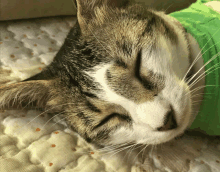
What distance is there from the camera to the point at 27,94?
837mm

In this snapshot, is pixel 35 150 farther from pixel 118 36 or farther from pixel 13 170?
pixel 118 36

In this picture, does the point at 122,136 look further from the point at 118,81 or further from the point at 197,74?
the point at 197,74

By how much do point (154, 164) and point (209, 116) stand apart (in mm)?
304

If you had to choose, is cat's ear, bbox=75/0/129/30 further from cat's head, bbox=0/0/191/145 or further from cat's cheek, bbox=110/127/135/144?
cat's cheek, bbox=110/127/135/144

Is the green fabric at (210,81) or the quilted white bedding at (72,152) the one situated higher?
the green fabric at (210,81)

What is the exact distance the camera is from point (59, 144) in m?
0.79

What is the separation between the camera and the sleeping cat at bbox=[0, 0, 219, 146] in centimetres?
71

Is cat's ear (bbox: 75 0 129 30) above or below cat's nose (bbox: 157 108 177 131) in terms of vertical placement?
above

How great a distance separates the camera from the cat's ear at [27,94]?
0.76 metres

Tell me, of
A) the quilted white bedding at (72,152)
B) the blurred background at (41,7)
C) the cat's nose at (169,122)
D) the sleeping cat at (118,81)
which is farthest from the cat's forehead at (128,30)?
the blurred background at (41,7)

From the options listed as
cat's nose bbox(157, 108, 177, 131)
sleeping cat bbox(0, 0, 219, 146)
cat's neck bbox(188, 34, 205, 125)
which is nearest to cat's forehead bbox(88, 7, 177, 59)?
sleeping cat bbox(0, 0, 219, 146)

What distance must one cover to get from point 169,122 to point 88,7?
543mm

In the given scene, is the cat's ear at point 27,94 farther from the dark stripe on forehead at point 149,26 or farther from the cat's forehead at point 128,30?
the dark stripe on forehead at point 149,26

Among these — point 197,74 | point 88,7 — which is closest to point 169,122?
point 197,74
